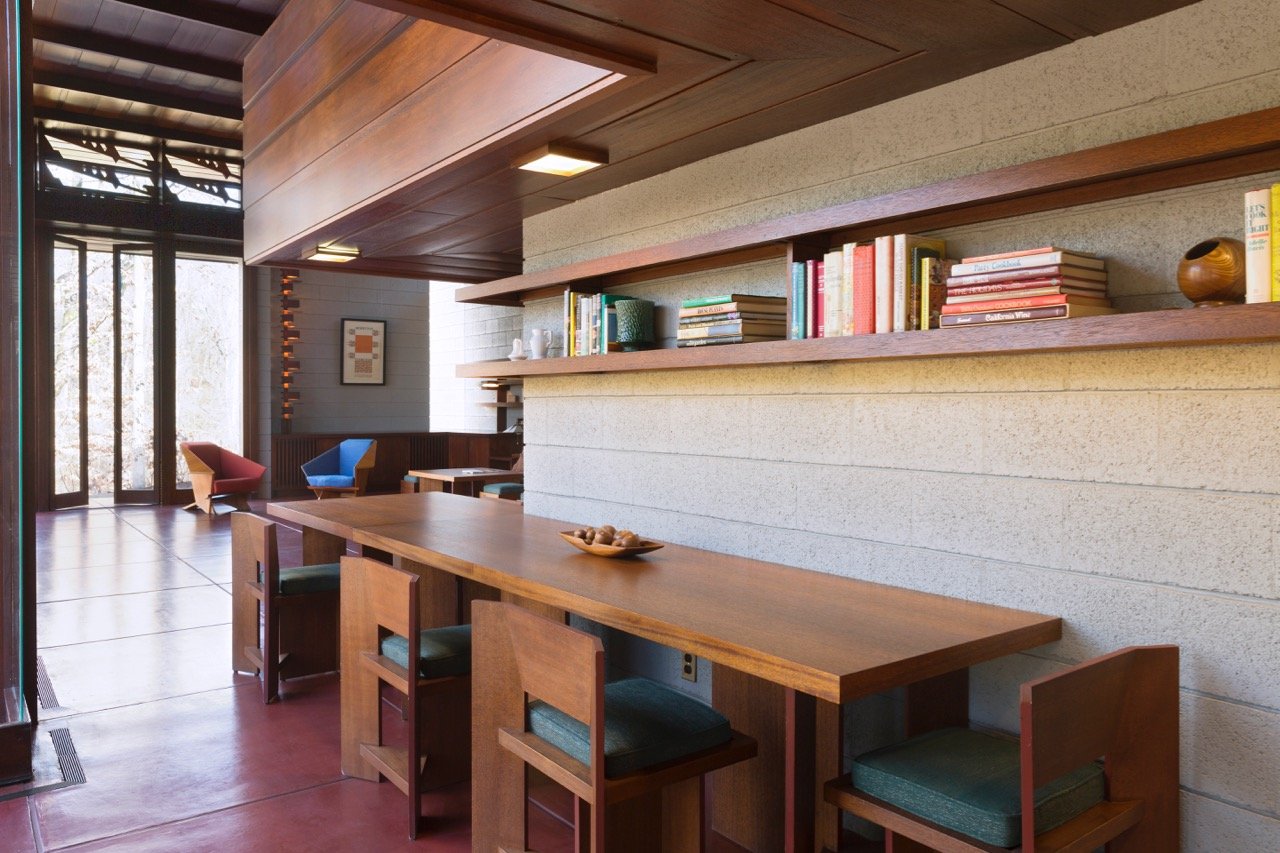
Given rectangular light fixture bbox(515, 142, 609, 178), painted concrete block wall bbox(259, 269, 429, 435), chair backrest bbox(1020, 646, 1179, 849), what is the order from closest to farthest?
chair backrest bbox(1020, 646, 1179, 849), rectangular light fixture bbox(515, 142, 609, 178), painted concrete block wall bbox(259, 269, 429, 435)

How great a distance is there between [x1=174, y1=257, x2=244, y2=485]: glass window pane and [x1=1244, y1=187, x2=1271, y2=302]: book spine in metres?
10.6

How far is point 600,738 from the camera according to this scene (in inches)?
68.6

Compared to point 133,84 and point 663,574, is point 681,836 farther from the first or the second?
point 133,84

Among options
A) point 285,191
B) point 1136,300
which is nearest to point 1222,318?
point 1136,300

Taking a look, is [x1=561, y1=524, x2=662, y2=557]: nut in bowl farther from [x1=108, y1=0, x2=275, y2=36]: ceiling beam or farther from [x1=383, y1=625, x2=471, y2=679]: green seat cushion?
[x1=108, y1=0, x2=275, y2=36]: ceiling beam

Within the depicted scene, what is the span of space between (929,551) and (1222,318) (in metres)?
1.03

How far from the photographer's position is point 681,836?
2.18 meters

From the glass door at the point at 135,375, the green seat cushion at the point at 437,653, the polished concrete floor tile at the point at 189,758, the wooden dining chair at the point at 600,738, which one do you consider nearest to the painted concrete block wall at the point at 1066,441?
the wooden dining chair at the point at 600,738

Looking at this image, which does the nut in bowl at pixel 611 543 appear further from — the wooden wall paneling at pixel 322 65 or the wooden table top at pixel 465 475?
the wooden table top at pixel 465 475

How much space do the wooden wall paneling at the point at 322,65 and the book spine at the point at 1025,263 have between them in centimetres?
218

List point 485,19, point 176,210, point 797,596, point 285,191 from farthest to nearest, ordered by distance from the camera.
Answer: point 176,210
point 285,191
point 797,596
point 485,19

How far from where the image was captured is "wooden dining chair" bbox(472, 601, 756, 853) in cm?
178

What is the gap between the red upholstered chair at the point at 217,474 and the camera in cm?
913

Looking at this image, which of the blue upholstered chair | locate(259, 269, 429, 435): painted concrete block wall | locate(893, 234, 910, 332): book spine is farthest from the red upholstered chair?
locate(893, 234, 910, 332): book spine
